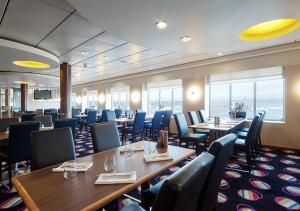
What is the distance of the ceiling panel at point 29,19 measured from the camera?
2.58m

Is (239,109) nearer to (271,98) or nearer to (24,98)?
(271,98)

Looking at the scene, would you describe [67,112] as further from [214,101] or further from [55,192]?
[55,192]

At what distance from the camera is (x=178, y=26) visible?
2719 mm

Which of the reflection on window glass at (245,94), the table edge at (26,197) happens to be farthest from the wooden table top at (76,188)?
the reflection on window glass at (245,94)

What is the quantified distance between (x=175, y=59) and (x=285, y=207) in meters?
4.63

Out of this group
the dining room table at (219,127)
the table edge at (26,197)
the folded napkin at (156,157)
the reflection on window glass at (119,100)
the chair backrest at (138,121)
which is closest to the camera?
the table edge at (26,197)

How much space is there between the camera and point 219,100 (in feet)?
20.1

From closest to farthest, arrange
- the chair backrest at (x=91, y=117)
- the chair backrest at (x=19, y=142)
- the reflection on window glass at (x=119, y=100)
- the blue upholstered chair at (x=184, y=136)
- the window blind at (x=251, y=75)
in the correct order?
the chair backrest at (x=19, y=142)
the blue upholstered chair at (x=184, y=136)
the window blind at (x=251, y=75)
the chair backrest at (x=91, y=117)
the reflection on window glass at (x=119, y=100)

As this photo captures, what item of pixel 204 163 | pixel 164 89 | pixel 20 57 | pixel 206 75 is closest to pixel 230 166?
pixel 204 163

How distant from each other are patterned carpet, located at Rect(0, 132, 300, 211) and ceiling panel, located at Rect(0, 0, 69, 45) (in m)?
2.59

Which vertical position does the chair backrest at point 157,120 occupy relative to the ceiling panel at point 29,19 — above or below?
below

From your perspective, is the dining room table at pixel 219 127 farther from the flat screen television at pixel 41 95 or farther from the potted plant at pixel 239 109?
the flat screen television at pixel 41 95

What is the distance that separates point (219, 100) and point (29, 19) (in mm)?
5484

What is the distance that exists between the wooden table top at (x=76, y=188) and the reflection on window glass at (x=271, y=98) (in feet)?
15.1
